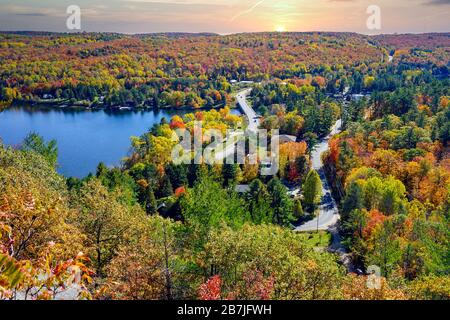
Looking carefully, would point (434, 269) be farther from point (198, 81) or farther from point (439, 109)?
point (198, 81)

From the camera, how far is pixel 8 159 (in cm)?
1478

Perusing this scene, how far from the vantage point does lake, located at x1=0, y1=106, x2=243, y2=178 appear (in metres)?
34.8

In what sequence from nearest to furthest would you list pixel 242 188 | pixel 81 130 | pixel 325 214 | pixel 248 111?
pixel 325 214, pixel 242 188, pixel 81 130, pixel 248 111

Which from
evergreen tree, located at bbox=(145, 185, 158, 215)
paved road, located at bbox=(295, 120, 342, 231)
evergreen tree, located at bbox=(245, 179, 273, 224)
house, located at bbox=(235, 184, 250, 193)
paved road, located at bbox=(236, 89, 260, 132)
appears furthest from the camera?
paved road, located at bbox=(236, 89, 260, 132)

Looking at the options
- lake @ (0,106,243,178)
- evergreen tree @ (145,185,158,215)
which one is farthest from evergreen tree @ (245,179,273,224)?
lake @ (0,106,243,178)

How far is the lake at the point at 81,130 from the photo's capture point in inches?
1369

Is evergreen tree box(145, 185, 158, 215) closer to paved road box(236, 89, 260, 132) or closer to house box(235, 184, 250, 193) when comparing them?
house box(235, 184, 250, 193)

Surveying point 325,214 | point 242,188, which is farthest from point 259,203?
point 242,188

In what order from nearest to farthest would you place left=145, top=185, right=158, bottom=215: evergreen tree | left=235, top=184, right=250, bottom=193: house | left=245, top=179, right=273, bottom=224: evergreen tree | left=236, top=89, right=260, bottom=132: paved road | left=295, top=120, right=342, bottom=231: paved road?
left=245, top=179, right=273, bottom=224: evergreen tree
left=295, top=120, right=342, bottom=231: paved road
left=145, top=185, right=158, bottom=215: evergreen tree
left=235, top=184, right=250, bottom=193: house
left=236, top=89, right=260, bottom=132: paved road

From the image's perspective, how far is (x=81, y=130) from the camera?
1732 inches

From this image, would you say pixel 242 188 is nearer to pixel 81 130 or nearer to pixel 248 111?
pixel 81 130

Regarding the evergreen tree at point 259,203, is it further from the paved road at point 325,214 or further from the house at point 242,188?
the paved road at point 325,214
